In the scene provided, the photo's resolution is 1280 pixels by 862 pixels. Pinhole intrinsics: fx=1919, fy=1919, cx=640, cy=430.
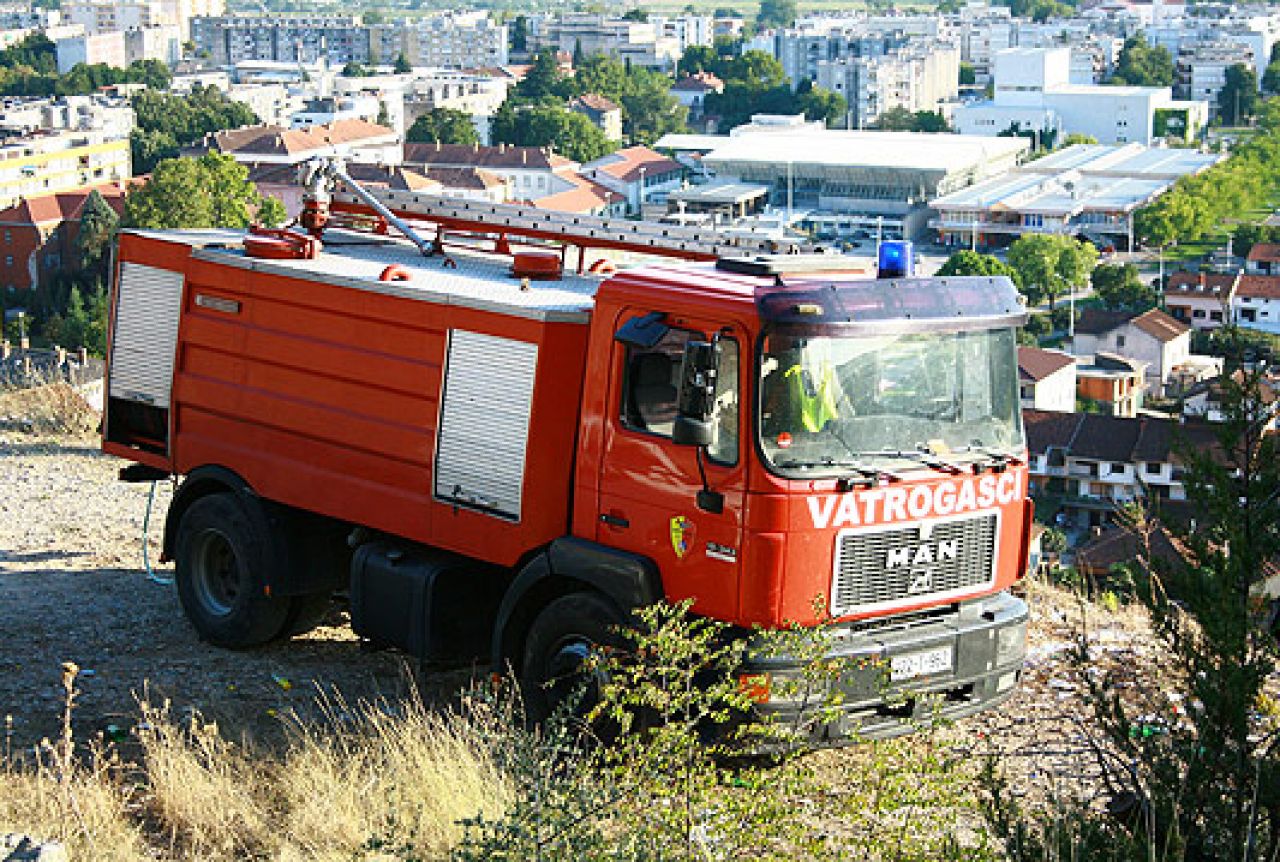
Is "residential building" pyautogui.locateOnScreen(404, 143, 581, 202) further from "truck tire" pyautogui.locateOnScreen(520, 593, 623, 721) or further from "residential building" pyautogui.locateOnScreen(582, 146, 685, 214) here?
"truck tire" pyautogui.locateOnScreen(520, 593, 623, 721)

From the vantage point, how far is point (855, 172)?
328ft

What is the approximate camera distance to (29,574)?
9.67 metres

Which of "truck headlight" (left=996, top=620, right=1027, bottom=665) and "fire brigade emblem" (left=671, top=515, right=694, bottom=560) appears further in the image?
"truck headlight" (left=996, top=620, right=1027, bottom=665)

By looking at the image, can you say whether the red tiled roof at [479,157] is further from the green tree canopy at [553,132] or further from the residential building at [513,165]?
the green tree canopy at [553,132]

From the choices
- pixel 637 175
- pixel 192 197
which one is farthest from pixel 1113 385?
pixel 637 175

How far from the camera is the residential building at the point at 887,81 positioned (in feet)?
478

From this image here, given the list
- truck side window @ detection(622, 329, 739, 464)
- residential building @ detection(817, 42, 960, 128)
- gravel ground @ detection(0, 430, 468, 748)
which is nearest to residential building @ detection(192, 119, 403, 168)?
residential building @ detection(817, 42, 960, 128)

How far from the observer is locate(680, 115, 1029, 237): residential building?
9744cm

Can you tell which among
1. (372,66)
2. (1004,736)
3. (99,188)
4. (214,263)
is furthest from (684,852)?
(372,66)

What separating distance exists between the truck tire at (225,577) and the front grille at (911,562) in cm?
292

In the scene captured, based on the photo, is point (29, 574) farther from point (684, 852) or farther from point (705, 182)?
point (705, 182)

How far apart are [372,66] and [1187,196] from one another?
315ft

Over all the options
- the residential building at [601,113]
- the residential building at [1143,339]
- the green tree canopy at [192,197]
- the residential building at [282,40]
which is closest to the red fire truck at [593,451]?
the green tree canopy at [192,197]

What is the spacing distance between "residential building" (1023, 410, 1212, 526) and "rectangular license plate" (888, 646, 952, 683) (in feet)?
125
